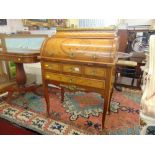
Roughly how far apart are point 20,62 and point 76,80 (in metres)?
1.14

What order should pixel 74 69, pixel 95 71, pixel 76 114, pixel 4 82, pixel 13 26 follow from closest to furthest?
1. pixel 95 71
2. pixel 74 69
3. pixel 76 114
4. pixel 4 82
5. pixel 13 26

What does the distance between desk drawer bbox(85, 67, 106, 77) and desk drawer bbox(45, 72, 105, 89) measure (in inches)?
2.9

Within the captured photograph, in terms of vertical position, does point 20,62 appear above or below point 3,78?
above

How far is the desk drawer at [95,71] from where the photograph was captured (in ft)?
5.44

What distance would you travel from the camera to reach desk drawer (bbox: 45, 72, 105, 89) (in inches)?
68.2

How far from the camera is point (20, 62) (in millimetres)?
2457

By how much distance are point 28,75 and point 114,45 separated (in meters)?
2.24

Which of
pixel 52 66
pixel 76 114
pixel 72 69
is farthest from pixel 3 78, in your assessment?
pixel 72 69

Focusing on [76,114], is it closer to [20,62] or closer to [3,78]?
[20,62]

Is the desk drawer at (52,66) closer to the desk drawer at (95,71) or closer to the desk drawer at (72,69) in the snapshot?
the desk drawer at (72,69)

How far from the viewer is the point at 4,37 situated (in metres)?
2.70

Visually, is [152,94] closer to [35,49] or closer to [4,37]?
[35,49]

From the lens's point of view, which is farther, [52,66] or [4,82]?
[4,82]
